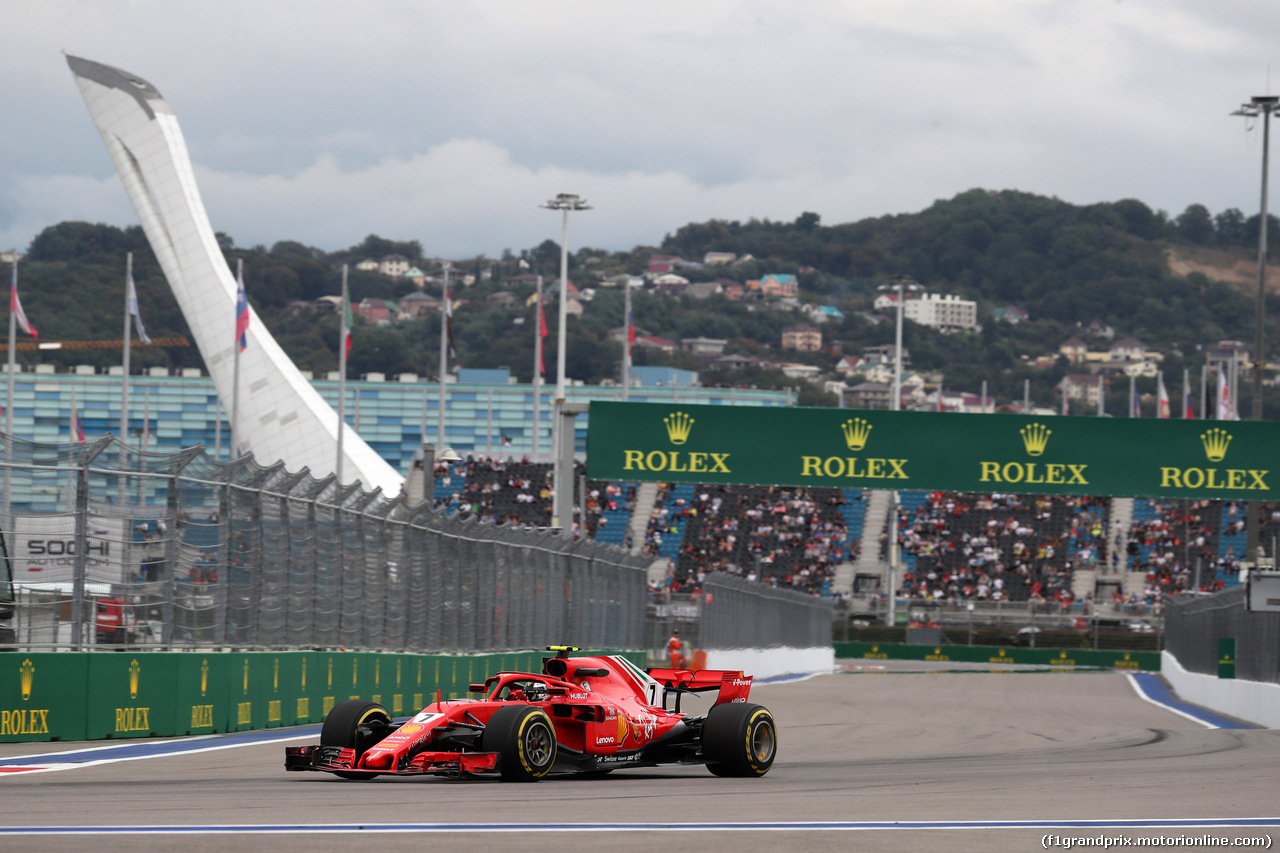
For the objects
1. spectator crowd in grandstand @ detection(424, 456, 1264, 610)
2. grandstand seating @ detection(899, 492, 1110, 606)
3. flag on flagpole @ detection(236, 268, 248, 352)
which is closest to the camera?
flag on flagpole @ detection(236, 268, 248, 352)

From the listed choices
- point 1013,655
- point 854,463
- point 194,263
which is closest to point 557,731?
point 854,463

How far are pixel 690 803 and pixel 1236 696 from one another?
61.4 ft

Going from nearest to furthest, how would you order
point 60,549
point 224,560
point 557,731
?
point 557,731 < point 60,549 < point 224,560

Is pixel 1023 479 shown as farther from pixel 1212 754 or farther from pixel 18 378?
pixel 18 378

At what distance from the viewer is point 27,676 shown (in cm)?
1313

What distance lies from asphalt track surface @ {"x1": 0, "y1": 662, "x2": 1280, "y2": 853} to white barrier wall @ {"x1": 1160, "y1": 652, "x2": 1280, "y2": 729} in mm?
5813

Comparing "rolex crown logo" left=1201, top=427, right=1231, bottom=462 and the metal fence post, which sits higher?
"rolex crown logo" left=1201, top=427, right=1231, bottom=462

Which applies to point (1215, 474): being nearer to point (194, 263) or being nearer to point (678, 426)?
point (678, 426)

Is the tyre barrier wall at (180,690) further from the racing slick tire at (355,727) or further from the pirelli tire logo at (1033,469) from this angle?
the pirelli tire logo at (1033,469)

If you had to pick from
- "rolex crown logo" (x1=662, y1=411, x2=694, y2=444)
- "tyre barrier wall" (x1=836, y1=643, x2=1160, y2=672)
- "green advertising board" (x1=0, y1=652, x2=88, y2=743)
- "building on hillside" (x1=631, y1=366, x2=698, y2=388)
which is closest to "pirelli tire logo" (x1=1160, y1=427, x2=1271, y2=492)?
"rolex crown logo" (x1=662, y1=411, x2=694, y2=444)

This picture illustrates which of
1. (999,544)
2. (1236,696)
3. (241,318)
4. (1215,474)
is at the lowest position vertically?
(1236,696)

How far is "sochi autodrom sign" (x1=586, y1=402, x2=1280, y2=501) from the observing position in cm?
3319

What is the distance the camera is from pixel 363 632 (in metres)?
18.5

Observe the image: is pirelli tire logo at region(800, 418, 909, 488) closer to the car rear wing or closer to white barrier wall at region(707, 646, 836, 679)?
white barrier wall at region(707, 646, 836, 679)
